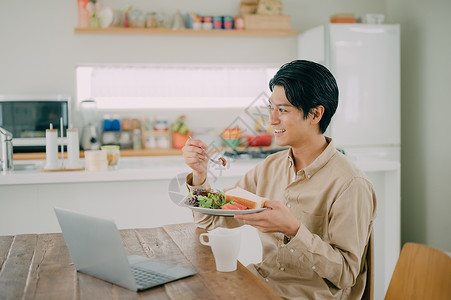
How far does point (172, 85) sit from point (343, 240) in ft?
13.8

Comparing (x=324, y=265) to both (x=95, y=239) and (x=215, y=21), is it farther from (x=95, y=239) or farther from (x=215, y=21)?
(x=215, y=21)

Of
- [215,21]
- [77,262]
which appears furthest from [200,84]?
[77,262]

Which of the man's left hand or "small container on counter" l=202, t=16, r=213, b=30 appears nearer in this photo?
the man's left hand

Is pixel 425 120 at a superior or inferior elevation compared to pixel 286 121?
inferior

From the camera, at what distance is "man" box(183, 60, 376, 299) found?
1.41 m

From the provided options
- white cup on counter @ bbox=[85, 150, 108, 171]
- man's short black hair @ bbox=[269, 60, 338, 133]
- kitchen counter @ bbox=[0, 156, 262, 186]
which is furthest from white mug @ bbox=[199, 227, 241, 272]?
white cup on counter @ bbox=[85, 150, 108, 171]

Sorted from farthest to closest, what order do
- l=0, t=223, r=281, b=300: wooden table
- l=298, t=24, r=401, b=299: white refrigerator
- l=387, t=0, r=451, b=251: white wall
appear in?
l=298, t=24, r=401, b=299: white refrigerator → l=387, t=0, r=451, b=251: white wall → l=0, t=223, r=281, b=300: wooden table

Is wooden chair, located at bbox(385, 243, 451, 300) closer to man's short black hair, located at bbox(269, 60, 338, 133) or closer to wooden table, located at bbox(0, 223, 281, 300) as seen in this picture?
wooden table, located at bbox(0, 223, 281, 300)

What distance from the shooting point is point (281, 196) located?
1.75 meters

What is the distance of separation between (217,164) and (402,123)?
285cm

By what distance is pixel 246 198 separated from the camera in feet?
4.88

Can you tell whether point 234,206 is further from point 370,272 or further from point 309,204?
point 370,272

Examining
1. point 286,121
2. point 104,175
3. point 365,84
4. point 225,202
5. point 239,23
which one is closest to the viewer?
point 225,202

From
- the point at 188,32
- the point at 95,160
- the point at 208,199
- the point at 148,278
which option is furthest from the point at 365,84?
the point at 148,278
